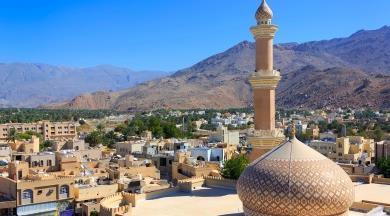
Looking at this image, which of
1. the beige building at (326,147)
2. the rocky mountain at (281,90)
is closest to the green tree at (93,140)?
the beige building at (326,147)

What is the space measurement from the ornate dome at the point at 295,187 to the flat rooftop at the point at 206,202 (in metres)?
2.93

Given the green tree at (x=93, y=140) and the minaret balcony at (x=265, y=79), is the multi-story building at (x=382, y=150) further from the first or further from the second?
the green tree at (x=93, y=140)

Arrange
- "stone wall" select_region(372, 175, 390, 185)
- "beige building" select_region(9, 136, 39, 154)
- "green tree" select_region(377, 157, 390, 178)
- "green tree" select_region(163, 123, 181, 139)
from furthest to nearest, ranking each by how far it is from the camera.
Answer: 1. "green tree" select_region(163, 123, 181, 139)
2. "beige building" select_region(9, 136, 39, 154)
3. "green tree" select_region(377, 157, 390, 178)
4. "stone wall" select_region(372, 175, 390, 185)

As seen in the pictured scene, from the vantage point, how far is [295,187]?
34.3 ft

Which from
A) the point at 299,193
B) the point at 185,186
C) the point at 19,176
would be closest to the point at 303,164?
the point at 299,193

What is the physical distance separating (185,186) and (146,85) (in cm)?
17166

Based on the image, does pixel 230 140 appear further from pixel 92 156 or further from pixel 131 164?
pixel 131 164

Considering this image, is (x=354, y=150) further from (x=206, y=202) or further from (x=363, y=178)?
(x=206, y=202)

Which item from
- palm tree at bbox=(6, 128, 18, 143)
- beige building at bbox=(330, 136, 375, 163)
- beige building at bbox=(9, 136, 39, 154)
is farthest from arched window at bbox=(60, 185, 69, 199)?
palm tree at bbox=(6, 128, 18, 143)

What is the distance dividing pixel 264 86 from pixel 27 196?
9.61m

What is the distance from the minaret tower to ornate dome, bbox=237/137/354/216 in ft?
20.0

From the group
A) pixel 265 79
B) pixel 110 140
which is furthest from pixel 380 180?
pixel 110 140

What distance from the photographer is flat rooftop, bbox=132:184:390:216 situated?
571 inches

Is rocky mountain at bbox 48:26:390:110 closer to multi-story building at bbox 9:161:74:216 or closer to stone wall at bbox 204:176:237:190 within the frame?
stone wall at bbox 204:176:237:190
